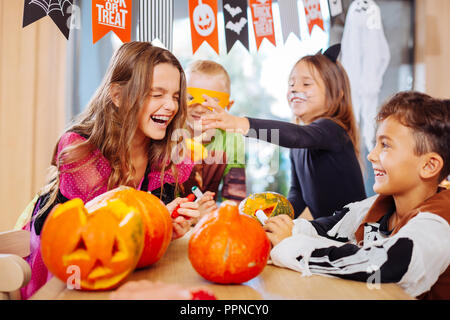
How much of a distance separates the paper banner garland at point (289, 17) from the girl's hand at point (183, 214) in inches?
38.5

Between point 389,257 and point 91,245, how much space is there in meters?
0.46

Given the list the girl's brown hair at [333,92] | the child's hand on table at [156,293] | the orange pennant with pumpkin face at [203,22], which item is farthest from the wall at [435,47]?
the child's hand on table at [156,293]

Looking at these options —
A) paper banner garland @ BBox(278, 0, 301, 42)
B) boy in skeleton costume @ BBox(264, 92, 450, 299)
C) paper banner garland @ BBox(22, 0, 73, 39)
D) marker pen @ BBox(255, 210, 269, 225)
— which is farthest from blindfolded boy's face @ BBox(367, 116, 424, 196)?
paper banner garland @ BBox(22, 0, 73, 39)

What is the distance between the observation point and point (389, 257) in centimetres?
66

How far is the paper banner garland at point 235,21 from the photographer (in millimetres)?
1471

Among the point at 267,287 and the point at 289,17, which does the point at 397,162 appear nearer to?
the point at 267,287

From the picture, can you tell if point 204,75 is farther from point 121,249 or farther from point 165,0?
point 121,249

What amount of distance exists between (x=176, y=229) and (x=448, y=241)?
53cm

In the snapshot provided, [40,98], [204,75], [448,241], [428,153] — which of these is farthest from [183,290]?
[40,98]

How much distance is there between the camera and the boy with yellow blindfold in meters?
1.69

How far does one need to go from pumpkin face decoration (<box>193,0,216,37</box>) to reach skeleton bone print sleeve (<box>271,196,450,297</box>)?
0.89 m

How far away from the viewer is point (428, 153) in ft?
3.04

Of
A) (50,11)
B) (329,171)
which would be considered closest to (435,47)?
(329,171)

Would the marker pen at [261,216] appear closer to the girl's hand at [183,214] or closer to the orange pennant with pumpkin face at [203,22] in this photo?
the girl's hand at [183,214]
